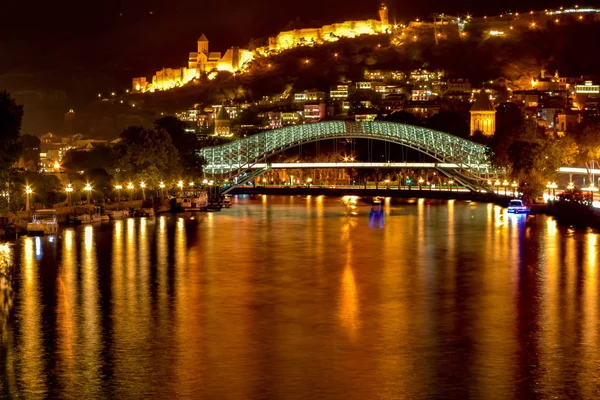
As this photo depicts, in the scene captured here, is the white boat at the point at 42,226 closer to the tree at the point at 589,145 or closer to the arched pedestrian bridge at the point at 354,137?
the tree at the point at 589,145

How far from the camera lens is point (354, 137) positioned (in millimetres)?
65188

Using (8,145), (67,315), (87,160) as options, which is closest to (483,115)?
(87,160)

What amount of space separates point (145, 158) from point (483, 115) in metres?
39.7

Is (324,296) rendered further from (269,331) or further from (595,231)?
(595,231)

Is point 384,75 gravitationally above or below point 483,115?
above

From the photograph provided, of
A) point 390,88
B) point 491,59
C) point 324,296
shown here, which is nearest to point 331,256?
point 324,296

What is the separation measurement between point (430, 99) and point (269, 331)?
8625 cm

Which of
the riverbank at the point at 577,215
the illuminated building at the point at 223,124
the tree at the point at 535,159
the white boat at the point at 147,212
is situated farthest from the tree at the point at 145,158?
the illuminated building at the point at 223,124

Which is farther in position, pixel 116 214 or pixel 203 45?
pixel 203 45

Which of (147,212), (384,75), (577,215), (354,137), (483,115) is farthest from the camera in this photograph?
(384,75)

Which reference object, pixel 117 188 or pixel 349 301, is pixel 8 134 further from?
pixel 117 188

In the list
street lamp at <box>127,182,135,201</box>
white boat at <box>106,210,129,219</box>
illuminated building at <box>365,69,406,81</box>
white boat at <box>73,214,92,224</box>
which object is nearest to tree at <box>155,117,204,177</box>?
street lamp at <box>127,182,135,201</box>

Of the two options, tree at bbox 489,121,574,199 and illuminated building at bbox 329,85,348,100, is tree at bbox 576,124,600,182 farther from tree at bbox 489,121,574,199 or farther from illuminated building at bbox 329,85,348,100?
illuminated building at bbox 329,85,348,100

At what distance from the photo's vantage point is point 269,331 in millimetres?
19062
